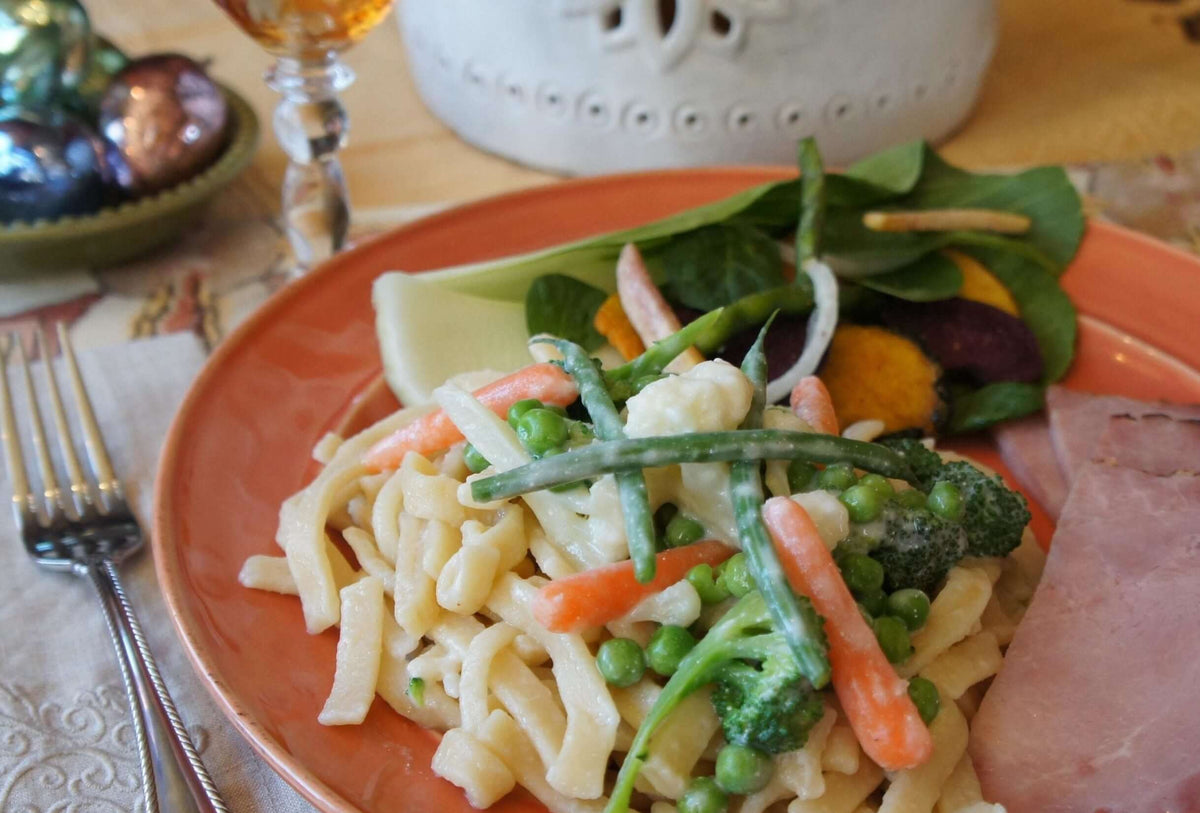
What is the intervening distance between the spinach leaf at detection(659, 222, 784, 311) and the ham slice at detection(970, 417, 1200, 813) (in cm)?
98

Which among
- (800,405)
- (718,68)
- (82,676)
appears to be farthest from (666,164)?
(82,676)

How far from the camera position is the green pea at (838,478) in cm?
184

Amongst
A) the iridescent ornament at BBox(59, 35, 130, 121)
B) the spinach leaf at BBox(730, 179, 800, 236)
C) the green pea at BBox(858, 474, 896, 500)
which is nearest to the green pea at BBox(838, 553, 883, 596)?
the green pea at BBox(858, 474, 896, 500)

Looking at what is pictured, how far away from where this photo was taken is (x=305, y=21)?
2.91 m

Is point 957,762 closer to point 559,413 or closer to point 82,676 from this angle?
point 559,413

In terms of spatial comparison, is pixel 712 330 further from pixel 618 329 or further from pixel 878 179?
pixel 878 179

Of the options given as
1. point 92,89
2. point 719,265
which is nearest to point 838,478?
point 719,265

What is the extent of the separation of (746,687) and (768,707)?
0.19ft

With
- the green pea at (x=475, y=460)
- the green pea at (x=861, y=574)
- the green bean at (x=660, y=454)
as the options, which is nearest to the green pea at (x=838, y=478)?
the green bean at (x=660, y=454)

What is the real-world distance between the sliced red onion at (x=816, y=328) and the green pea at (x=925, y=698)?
0.95m

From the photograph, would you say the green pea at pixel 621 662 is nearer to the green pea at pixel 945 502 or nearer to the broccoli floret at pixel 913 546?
the broccoli floret at pixel 913 546

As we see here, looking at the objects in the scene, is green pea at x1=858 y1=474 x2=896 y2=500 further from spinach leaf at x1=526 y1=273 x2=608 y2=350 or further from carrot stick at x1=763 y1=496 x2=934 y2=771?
spinach leaf at x1=526 y1=273 x2=608 y2=350

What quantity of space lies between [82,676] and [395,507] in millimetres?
698

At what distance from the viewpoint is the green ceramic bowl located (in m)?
3.13
